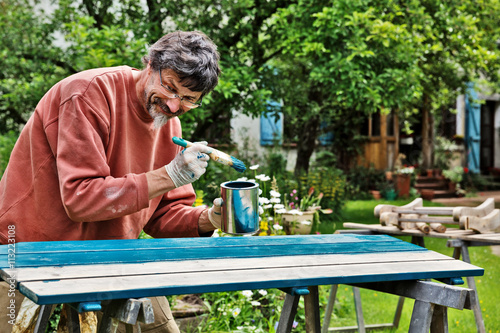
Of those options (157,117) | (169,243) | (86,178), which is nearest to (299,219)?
(157,117)

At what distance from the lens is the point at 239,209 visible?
2.21 metres

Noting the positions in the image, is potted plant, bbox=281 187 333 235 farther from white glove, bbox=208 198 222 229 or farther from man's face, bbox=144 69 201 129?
man's face, bbox=144 69 201 129

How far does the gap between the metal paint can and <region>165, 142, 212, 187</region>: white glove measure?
14cm

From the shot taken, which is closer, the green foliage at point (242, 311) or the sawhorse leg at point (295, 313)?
the sawhorse leg at point (295, 313)

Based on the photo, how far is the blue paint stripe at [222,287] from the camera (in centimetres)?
134

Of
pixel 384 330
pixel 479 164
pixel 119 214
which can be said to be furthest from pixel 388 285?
pixel 479 164

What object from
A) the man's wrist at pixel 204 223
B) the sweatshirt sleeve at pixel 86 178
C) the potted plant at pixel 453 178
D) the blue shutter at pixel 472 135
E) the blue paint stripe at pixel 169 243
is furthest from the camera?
the blue shutter at pixel 472 135

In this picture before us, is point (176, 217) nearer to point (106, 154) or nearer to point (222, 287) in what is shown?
point (106, 154)

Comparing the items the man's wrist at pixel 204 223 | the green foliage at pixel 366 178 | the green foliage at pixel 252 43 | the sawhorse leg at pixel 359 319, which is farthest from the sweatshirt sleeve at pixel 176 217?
the green foliage at pixel 366 178

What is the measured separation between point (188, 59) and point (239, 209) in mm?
666

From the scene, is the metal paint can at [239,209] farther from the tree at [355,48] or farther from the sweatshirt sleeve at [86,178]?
the tree at [355,48]

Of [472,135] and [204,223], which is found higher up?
[472,135]

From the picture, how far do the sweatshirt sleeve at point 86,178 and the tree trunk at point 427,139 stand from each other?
1312 cm

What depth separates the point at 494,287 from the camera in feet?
17.8
